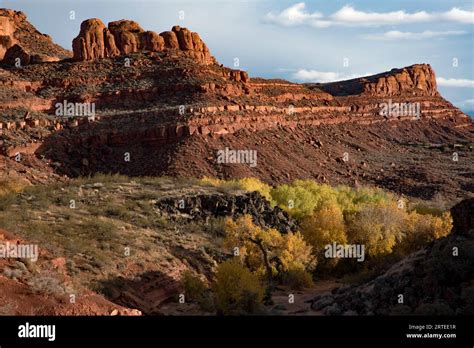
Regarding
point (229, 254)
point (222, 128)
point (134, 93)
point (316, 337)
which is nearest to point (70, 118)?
point (134, 93)

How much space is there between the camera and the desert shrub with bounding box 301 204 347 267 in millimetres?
33438

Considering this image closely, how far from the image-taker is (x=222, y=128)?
2422 inches

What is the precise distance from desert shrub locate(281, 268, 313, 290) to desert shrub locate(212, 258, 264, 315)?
219 inches

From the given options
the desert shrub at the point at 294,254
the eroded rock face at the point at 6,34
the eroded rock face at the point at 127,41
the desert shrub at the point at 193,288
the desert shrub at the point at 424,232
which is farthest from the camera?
the eroded rock face at the point at 6,34

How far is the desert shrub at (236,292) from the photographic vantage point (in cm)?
2259

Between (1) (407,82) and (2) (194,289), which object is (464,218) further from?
(1) (407,82)

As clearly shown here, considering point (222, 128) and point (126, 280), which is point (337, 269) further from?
point (222, 128)

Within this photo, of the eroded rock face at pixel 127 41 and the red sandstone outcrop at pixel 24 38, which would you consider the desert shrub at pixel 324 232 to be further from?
the red sandstone outcrop at pixel 24 38

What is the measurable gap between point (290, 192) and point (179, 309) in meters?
19.2

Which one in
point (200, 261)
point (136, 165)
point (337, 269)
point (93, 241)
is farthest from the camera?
point (136, 165)

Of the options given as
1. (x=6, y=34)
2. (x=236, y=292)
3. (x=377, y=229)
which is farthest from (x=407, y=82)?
(x=236, y=292)

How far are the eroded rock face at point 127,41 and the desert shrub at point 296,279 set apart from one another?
51522 millimetres

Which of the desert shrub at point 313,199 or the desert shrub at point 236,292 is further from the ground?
the desert shrub at point 313,199

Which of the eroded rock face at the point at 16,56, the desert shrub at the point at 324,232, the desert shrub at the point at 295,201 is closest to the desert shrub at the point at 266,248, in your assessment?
the desert shrub at the point at 324,232
